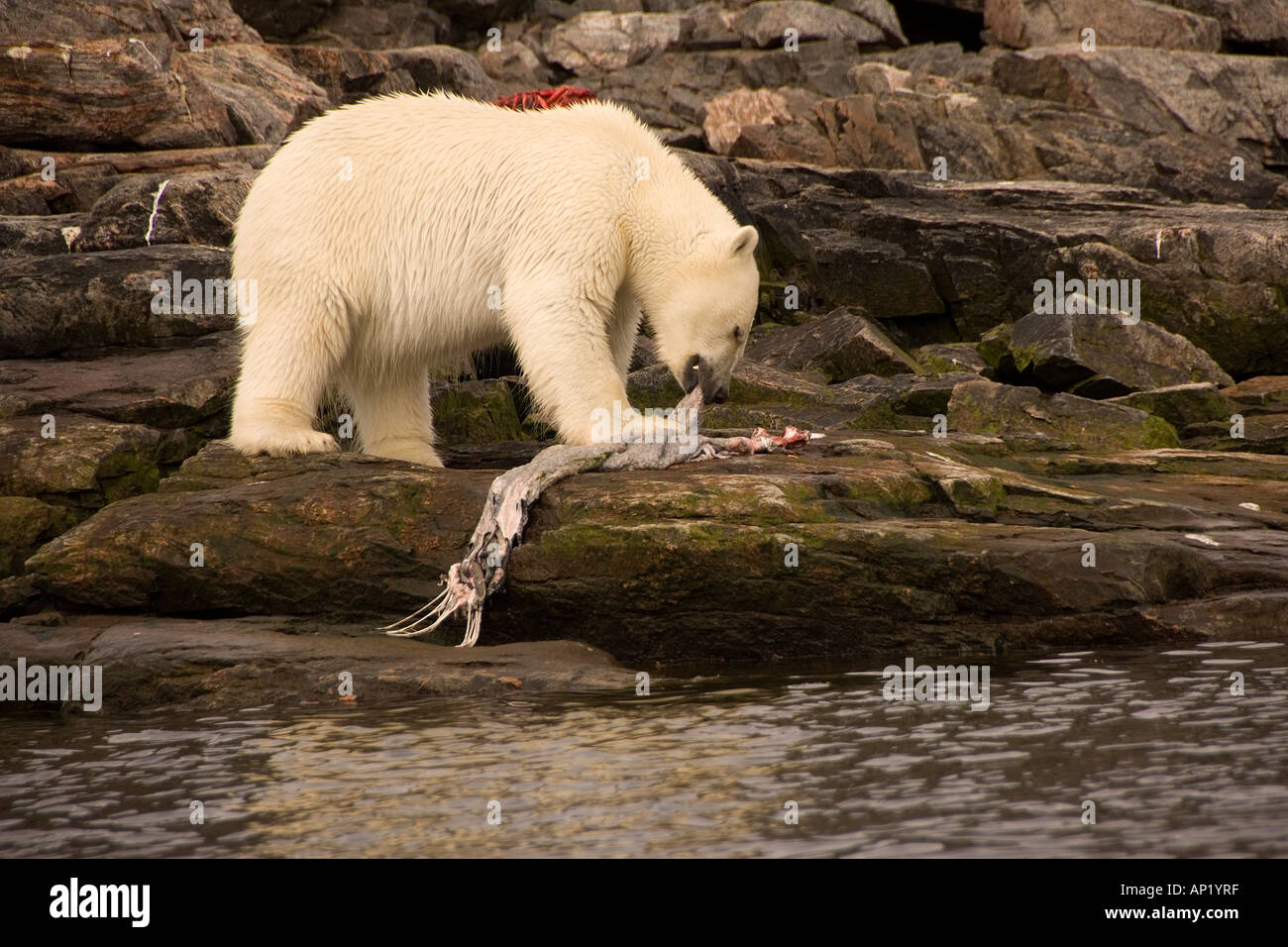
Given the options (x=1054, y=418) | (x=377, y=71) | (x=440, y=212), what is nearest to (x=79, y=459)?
(x=440, y=212)

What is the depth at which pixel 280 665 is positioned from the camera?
7418 millimetres

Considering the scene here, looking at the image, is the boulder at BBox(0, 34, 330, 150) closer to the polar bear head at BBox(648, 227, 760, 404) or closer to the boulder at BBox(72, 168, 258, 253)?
the boulder at BBox(72, 168, 258, 253)

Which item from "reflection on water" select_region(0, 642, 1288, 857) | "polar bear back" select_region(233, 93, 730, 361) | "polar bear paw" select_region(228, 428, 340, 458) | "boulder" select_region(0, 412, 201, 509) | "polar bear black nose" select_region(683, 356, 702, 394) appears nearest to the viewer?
"reflection on water" select_region(0, 642, 1288, 857)

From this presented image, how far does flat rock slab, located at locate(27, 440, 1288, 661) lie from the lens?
7820 millimetres

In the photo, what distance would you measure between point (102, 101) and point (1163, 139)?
1642cm

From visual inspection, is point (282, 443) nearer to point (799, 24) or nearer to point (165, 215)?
point (165, 215)

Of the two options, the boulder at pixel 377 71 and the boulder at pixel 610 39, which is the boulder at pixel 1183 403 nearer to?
the boulder at pixel 377 71

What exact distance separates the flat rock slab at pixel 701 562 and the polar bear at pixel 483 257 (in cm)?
88

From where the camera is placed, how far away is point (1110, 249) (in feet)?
53.7

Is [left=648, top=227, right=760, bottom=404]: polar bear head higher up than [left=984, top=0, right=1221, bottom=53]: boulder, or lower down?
lower down

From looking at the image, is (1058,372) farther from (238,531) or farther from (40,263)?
(40,263)

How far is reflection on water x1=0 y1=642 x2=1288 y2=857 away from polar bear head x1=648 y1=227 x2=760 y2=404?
261cm

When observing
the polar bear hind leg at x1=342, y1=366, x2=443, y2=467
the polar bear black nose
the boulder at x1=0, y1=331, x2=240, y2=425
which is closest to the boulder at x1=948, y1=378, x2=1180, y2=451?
the polar bear black nose
